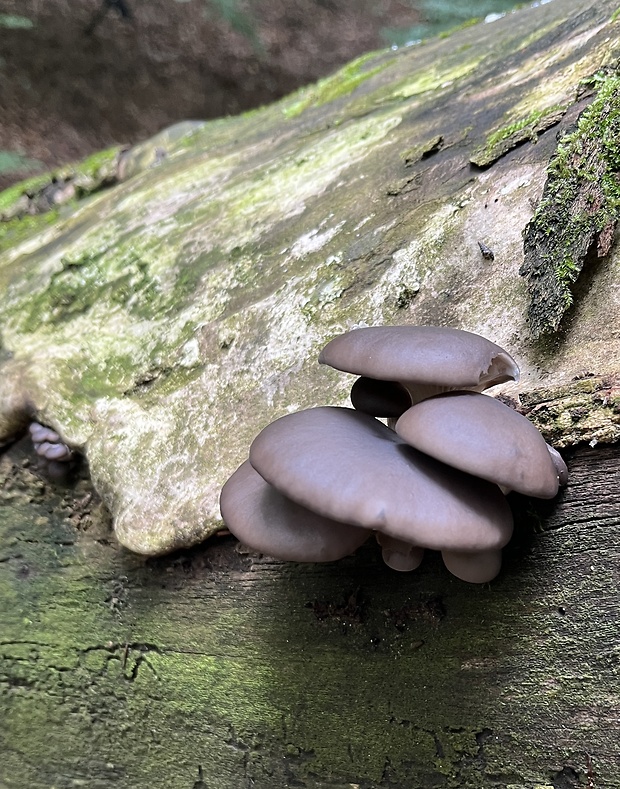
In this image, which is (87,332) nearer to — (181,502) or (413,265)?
(181,502)

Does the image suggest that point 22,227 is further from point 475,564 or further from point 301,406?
point 475,564

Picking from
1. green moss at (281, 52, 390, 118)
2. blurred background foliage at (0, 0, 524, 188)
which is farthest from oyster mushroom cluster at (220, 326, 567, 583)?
blurred background foliage at (0, 0, 524, 188)

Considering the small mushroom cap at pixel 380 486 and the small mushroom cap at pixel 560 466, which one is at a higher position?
the small mushroom cap at pixel 380 486

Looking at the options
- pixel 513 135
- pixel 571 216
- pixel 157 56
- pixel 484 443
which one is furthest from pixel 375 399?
pixel 157 56

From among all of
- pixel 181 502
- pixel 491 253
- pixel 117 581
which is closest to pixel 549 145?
pixel 491 253

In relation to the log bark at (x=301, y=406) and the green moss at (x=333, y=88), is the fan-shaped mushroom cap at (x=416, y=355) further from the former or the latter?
the green moss at (x=333, y=88)

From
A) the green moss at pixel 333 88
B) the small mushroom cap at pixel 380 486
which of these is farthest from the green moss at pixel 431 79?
the small mushroom cap at pixel 380 486
